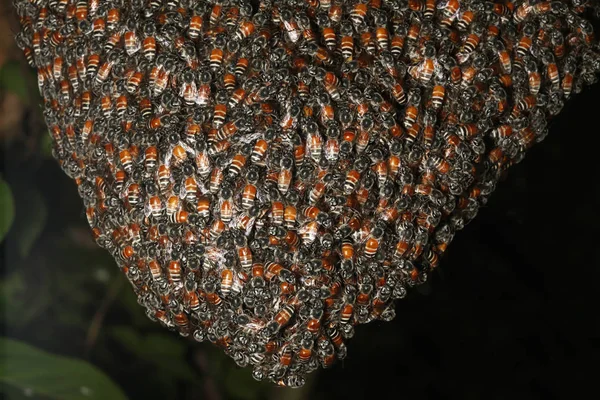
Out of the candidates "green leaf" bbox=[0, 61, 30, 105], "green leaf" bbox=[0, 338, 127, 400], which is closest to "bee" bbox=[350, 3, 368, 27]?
"green leaf" bbox=[0, 338, 127, 400]

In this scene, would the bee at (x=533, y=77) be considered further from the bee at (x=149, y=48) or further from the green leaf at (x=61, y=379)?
the green leaf at (x=61, y=379)

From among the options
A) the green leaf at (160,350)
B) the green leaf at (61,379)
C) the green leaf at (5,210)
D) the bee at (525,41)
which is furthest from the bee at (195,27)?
the green leaf at (160,350)

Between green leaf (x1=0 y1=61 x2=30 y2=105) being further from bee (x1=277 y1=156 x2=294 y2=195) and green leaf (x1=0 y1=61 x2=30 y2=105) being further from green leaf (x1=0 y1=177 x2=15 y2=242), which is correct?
bee (x1=277 y1=156 x2=294 y2=195)

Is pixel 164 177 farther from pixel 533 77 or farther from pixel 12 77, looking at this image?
pixel 12 77

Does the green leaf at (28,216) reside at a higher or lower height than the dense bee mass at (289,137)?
lower

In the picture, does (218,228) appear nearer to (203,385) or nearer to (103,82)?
(103,82)

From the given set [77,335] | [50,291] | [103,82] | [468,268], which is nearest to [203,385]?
[77,335]
